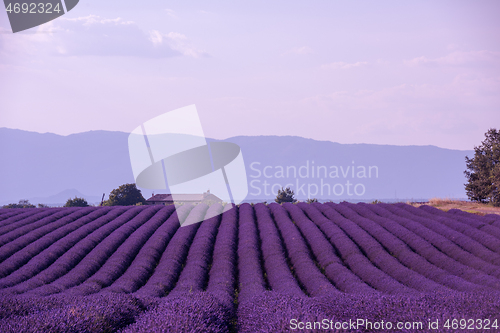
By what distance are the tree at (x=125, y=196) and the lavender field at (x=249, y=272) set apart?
22.9 m

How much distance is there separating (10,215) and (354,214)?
66.7ft

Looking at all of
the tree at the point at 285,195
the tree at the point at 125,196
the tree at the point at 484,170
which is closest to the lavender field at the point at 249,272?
the tree at the point at 484,170

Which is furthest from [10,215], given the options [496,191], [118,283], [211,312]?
[496,191]

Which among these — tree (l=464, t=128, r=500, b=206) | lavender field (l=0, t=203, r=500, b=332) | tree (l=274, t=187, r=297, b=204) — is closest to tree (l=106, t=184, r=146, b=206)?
tree (l=274, t=187, r=297, b=204)

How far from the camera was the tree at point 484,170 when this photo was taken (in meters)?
32.6

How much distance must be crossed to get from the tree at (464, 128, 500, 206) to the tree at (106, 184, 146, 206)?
122ft

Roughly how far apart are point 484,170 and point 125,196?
128 feet

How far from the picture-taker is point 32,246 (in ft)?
49.1

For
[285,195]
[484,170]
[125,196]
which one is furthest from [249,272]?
[285,195]

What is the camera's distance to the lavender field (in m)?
4.45

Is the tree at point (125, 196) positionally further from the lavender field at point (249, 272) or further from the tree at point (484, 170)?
the tree at point (484, 170)

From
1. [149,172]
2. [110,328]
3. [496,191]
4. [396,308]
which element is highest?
[149,172]

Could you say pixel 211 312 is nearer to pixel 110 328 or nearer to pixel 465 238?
pixel 110 328

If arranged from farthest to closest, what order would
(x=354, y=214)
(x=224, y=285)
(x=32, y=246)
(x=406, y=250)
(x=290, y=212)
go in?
(x=290, y=212)
(x=354, y=214)
(x=32, y=246)
(x=406, y=250)
(x=224, y=285)
